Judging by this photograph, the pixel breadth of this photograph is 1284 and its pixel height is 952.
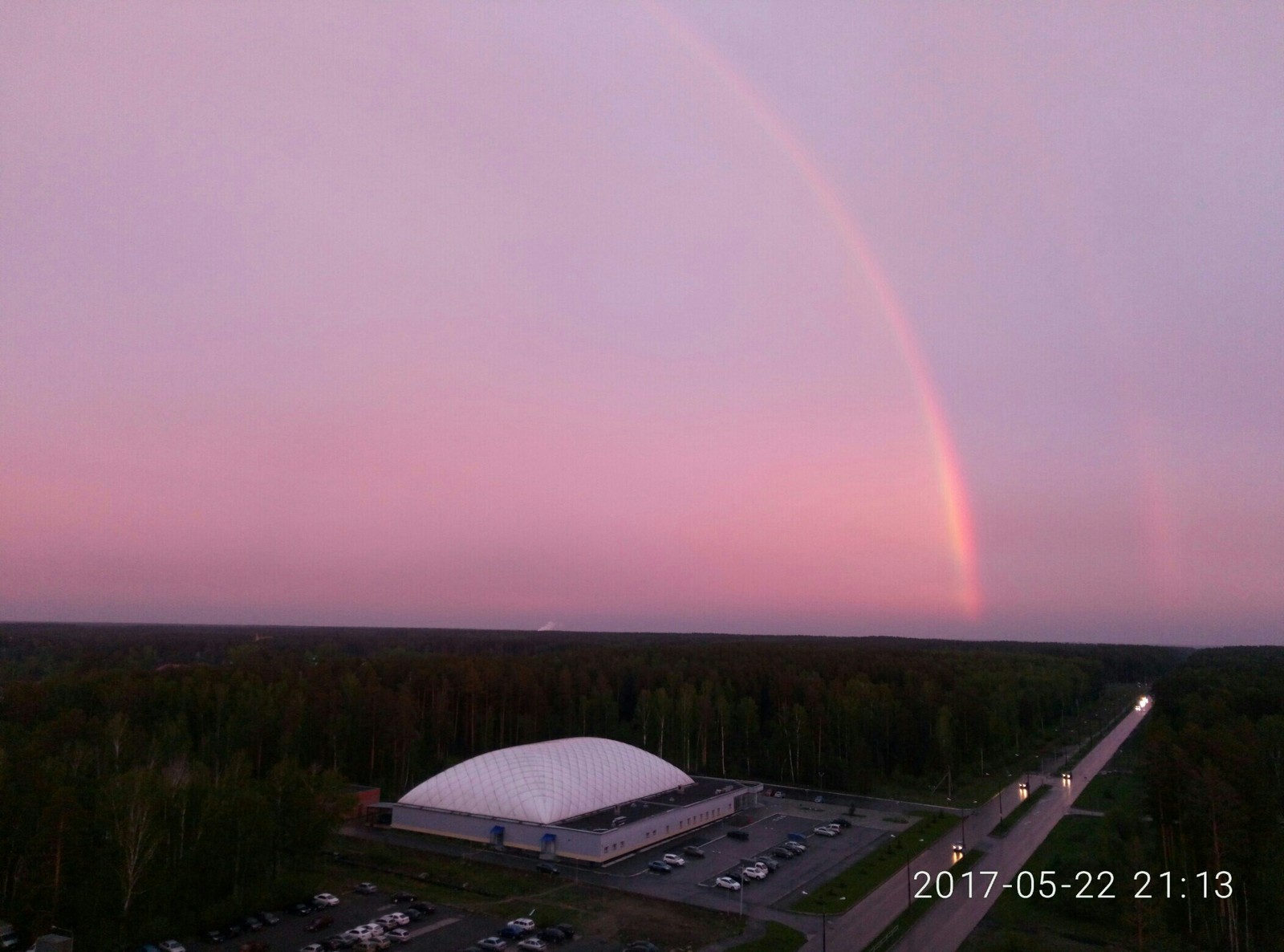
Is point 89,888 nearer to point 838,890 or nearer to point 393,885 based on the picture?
point 393,885

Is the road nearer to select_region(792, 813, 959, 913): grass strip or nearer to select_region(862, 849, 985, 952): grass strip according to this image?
select_region(862, 849, 985, 952): grass strip

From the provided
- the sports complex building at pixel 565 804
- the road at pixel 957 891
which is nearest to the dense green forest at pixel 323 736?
the sports complex building at pixel 565 804

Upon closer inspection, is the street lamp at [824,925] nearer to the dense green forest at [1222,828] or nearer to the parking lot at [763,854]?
the parking lot at [763,854]

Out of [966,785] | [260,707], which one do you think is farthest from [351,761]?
[966,785]

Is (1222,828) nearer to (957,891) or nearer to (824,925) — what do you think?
(957,891)

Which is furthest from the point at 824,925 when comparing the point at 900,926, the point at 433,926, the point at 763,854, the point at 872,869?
the point at 433,926

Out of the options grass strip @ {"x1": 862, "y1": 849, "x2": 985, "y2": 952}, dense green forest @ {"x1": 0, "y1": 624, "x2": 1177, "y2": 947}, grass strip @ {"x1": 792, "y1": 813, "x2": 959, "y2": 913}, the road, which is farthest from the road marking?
grass strip @ {"x1": 862, "y1": 849, "x2": 985, "y2": 952}
